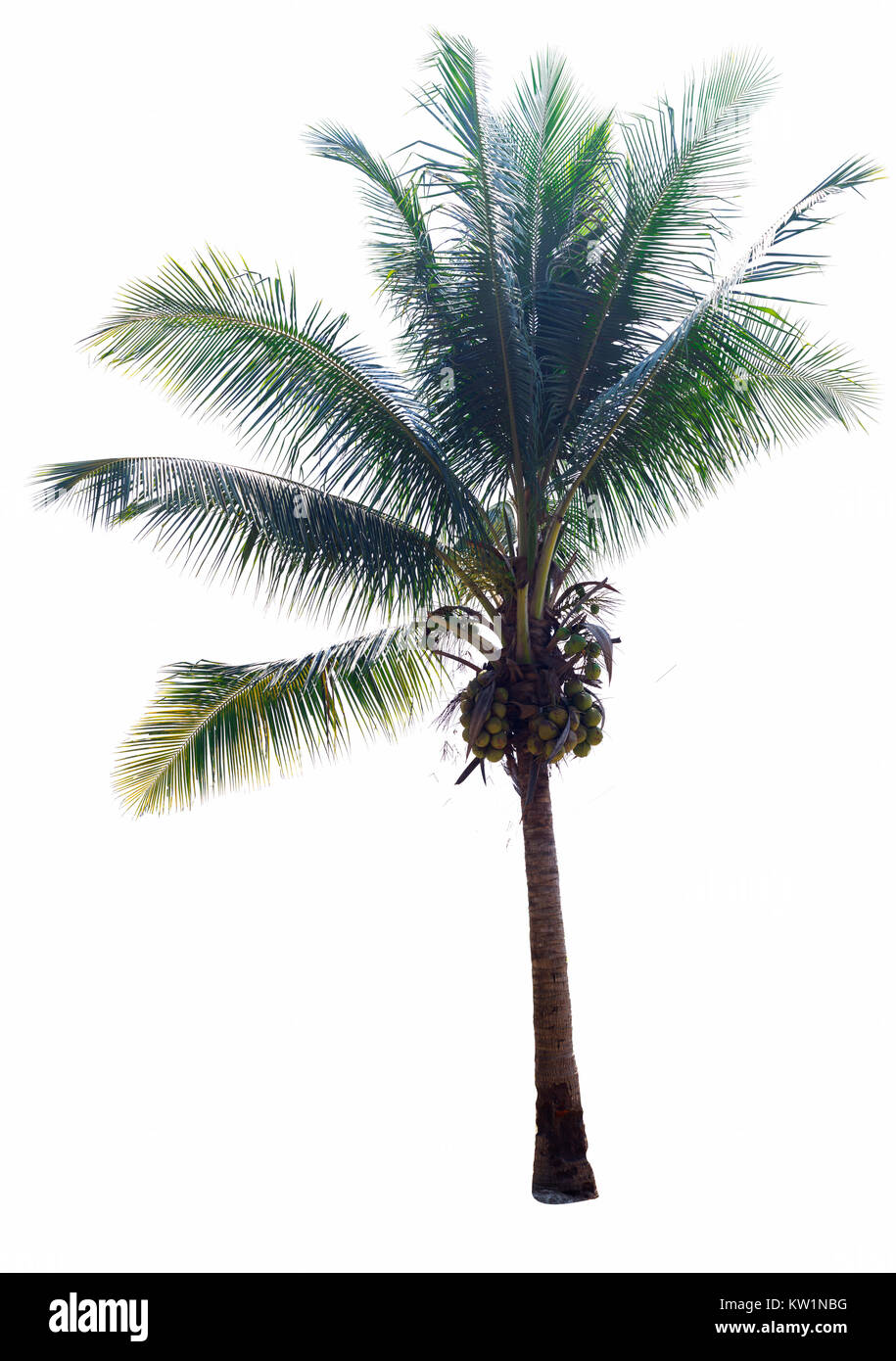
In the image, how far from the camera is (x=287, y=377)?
7152 mm

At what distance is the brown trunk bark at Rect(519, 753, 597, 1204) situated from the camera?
23.8 feet

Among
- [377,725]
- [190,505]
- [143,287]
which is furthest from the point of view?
[377,725]

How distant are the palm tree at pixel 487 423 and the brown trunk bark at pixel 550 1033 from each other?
2 cm

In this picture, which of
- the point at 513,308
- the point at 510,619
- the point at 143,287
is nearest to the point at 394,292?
the point at 513,308

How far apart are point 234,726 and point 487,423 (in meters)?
2.76

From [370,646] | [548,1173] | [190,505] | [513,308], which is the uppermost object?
[513,308]

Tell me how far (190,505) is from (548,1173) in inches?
197

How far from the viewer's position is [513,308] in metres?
7.19

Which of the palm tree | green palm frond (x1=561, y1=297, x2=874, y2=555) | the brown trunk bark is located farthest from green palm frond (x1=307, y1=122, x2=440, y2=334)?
the brown trunk bark

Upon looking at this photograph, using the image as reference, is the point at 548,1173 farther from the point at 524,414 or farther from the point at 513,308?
the point at 513,308

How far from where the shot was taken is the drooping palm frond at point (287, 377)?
274 inches

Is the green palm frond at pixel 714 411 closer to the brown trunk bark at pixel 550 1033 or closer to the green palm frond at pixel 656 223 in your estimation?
the green palm frond at pixel 656 223

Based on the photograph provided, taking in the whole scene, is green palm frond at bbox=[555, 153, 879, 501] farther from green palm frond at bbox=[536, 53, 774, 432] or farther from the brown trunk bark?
the brown trunk bark

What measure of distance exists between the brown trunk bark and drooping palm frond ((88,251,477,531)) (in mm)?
2038
